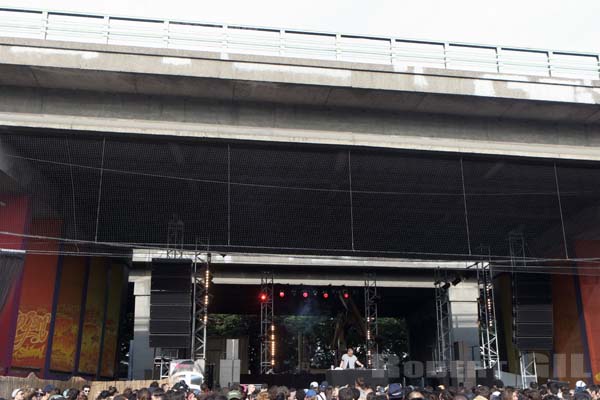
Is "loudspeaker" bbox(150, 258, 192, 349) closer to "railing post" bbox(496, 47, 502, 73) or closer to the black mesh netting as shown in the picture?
the black mesh netting

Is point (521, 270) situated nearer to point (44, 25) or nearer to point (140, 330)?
point (44, 25)

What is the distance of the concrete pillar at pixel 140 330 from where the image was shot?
2725 centimetres

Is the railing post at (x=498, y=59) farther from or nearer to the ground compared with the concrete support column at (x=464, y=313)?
farther from the ground

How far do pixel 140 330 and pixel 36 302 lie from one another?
36.5ft

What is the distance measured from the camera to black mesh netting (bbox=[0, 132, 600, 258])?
15742mm

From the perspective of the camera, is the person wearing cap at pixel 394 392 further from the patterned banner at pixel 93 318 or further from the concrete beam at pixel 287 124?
the patterned banner at pixel 93 318

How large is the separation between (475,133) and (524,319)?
761 centimetres

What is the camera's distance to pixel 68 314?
20.5m

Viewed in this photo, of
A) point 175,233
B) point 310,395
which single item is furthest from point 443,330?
point 310,395

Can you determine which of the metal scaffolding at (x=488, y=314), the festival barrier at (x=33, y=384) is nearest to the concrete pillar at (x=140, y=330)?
the festival barrier at (x=33, y=384)

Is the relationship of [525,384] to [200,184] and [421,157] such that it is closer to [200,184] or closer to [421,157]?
[421,157]

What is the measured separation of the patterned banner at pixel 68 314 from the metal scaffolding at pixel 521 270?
44.8 feet

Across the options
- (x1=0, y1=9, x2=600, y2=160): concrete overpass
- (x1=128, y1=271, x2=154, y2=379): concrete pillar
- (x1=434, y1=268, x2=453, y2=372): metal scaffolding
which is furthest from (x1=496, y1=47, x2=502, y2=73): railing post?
(x1=128, y1=271, x2=154, y2=379): concrete pillar

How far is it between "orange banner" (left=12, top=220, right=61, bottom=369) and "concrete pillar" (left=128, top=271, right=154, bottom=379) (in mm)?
8786
